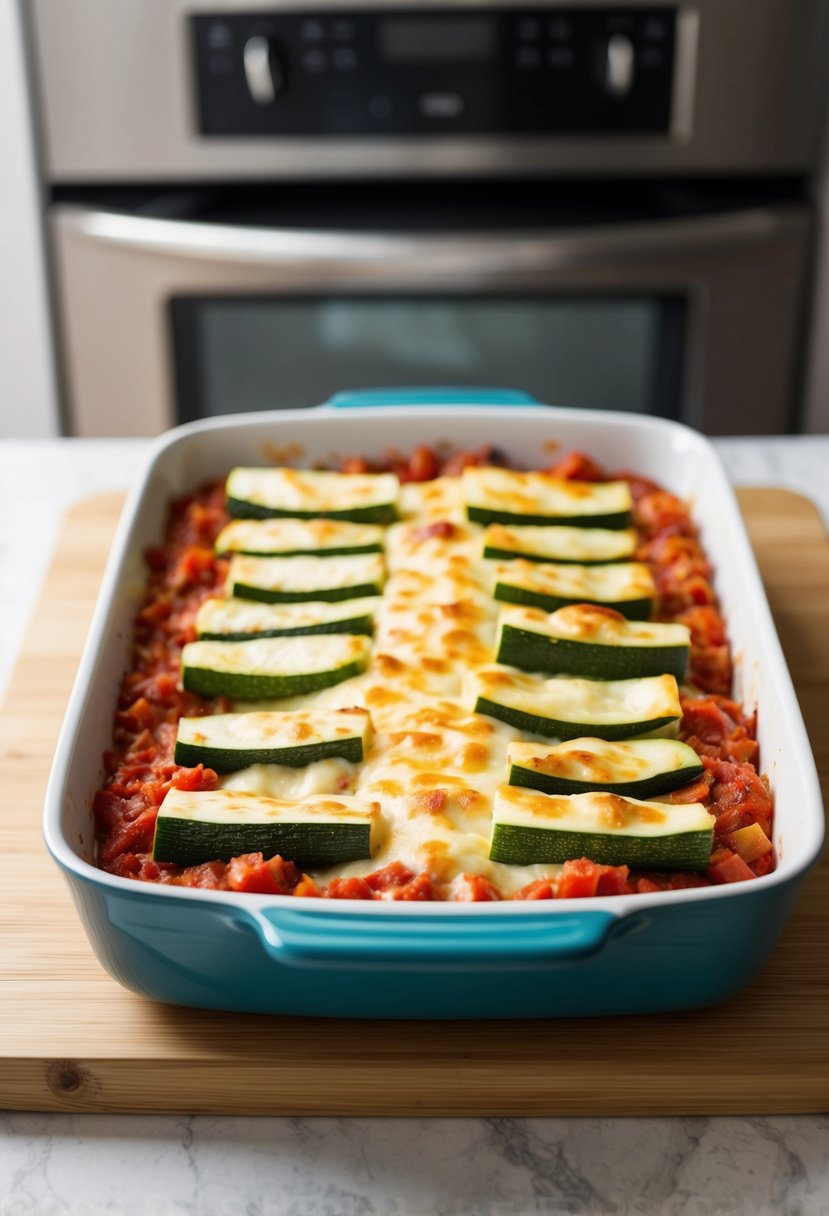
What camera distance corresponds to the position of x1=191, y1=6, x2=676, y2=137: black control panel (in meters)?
3.76

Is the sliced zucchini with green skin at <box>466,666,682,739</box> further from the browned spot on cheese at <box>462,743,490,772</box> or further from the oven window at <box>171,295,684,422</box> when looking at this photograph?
the oven window at <box>171,295,684,422</box>

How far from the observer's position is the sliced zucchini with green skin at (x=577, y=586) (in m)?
2.26

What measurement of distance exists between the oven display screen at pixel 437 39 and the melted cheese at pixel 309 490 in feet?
5.52

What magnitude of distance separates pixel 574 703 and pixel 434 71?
2.41 meters

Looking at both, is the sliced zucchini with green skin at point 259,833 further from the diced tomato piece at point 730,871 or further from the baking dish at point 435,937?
the diced tomato piece at point 730,871

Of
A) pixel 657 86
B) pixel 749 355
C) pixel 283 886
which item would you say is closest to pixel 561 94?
pixel 657 86

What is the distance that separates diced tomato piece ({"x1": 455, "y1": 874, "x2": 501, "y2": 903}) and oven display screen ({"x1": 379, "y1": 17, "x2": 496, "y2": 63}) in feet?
9.11

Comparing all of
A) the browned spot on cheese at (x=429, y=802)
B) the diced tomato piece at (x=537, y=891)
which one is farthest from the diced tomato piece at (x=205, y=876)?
the diced tomato piece at (x=537, y=891)

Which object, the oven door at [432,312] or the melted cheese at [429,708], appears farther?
the oven door at [432,312]

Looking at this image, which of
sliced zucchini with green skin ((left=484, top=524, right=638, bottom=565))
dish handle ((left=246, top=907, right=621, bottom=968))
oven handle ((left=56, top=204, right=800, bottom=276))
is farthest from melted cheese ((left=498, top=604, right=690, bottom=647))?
oven handle ((left=56, top=204, right=800, bottom=276))

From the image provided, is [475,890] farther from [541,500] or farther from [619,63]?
[619,63]

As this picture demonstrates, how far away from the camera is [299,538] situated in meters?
2.47

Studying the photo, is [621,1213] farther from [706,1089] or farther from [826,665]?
[826,665]

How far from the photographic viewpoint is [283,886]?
66.5 inches
